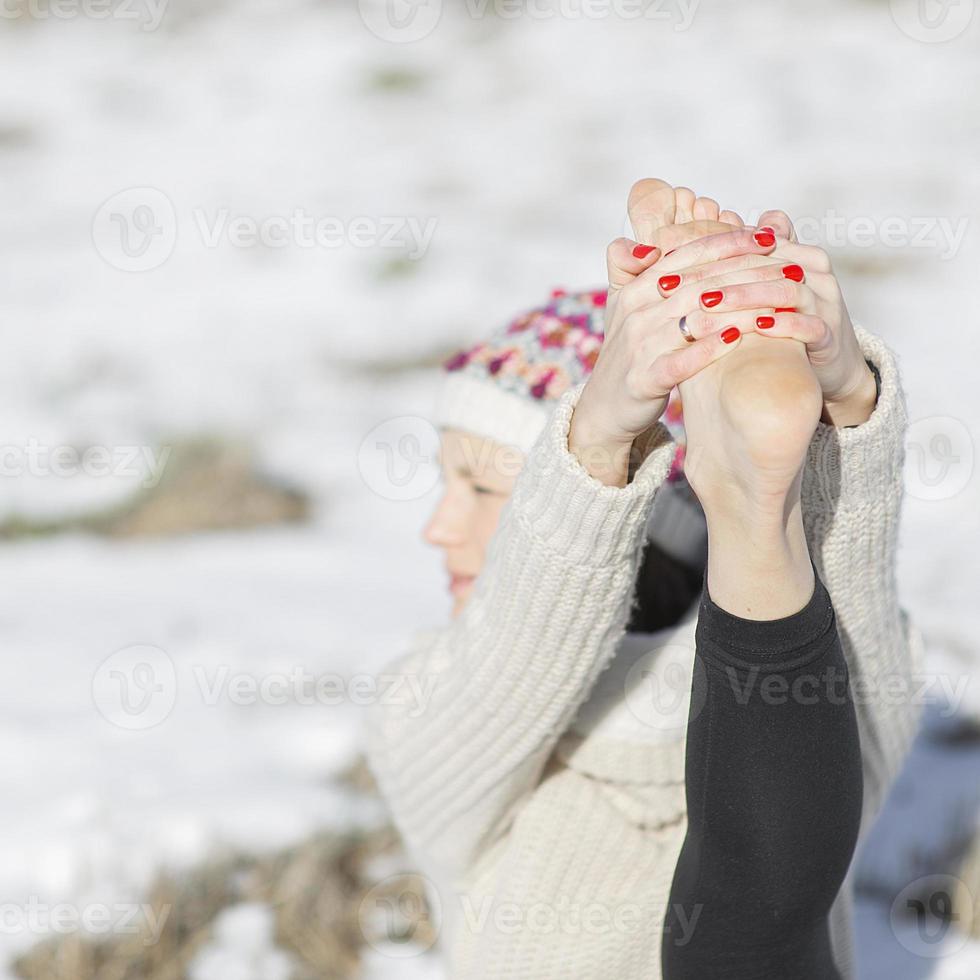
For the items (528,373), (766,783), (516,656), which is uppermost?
(528,373)

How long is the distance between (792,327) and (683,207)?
26cm

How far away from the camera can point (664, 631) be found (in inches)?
71.6

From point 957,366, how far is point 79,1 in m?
5.95

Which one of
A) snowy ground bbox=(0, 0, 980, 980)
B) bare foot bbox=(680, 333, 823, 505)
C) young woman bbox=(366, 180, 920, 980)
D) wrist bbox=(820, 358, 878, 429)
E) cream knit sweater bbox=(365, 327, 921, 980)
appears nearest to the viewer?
bare foot bbox=(680, 333, 823, 505)

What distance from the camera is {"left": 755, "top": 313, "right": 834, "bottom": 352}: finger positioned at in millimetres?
1121

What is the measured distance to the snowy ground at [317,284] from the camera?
3020mm

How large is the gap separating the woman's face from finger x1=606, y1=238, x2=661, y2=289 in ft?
1.91

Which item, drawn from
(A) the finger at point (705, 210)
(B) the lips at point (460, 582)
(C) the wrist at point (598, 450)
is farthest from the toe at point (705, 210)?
(B) the lips at point (460, 582)

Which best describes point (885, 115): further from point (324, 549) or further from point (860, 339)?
point (860, 339)

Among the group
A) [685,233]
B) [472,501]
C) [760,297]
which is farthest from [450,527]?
[760,297]

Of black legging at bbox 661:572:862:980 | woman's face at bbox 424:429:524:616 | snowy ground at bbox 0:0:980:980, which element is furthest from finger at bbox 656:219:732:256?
snowy ground at bbox 0:0:980:980

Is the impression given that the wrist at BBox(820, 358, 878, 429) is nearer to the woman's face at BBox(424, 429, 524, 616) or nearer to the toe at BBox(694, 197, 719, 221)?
the toe at BBox(694, 197, 719, 221)

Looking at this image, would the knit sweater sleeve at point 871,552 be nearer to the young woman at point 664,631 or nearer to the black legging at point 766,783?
the young woman at point 664,631

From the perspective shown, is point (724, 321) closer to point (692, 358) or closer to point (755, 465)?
point (692, 358)
